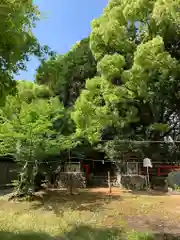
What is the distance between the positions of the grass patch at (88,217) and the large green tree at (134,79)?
4.09 metres

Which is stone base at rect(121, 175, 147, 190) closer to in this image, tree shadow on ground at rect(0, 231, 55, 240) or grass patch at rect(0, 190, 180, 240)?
grass patch at rect(0, 190, 180, 240)

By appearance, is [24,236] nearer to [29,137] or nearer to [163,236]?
[163,236]

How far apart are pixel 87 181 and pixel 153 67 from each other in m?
7.86

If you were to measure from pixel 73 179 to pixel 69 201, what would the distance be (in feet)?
15.2

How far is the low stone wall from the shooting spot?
1569cm

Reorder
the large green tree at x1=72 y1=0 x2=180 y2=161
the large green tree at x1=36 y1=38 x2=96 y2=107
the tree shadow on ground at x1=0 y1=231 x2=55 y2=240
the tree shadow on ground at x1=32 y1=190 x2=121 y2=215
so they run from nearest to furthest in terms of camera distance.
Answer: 1. the tree shadow on ground at x1=0 y1=231 x2=55 y2=240
2. the tree shadow on ground at x1=32 y1=190 x2=121 y2=215
3. the large green tree at x1=72 y1=0 x2=180 y2=161
4. the large green tree at x1=36 y1=38 x2=96 y2=107

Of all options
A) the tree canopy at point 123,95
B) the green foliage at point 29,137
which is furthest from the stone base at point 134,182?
the green foliage at point 29,137

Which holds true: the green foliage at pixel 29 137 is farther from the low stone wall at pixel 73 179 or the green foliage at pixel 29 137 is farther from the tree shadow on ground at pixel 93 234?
the tree shadow on ground at pixel 93 234

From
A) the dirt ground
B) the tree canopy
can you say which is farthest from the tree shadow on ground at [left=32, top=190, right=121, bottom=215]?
the tree canopy

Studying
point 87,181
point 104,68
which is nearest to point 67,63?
point 104,68

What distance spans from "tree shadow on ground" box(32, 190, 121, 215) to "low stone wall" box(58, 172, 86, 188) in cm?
227

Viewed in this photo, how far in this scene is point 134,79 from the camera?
15.1 metres

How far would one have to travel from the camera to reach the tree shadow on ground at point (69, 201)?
10.4 m

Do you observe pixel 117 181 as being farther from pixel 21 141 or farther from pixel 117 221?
pixel 117 221
